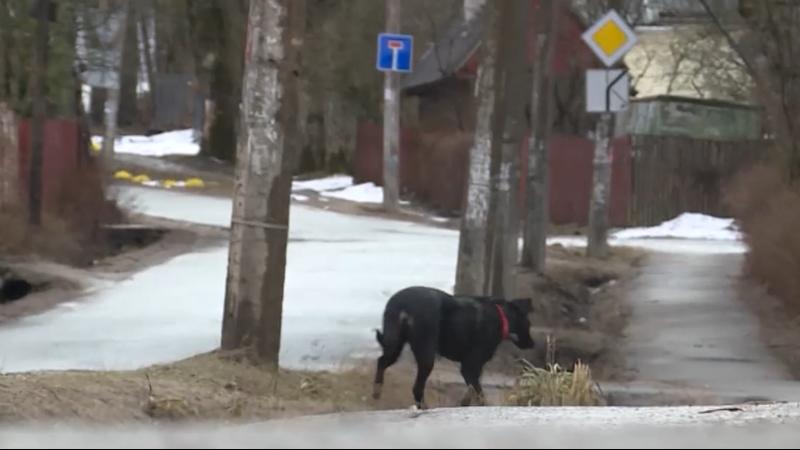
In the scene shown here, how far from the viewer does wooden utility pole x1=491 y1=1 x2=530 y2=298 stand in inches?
563

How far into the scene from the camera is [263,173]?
1036cm

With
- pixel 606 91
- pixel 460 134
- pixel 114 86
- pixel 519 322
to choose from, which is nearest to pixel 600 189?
pixel 606 91

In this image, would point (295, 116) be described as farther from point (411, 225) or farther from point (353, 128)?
point (353, 128)

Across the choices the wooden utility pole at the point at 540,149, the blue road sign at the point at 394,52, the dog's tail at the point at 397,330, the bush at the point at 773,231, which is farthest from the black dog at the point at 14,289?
the blue road sign at the point at 394,52

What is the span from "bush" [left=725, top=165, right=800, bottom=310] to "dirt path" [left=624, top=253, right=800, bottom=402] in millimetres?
509

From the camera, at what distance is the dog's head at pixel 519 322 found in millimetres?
11070

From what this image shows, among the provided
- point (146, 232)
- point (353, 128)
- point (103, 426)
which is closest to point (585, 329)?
point (103, 426)

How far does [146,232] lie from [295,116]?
48.5ft

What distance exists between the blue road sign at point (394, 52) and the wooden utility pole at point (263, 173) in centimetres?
1783

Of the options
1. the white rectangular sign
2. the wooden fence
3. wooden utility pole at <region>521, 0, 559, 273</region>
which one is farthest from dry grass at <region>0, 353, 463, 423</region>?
the wooden fence

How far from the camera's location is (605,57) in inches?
714

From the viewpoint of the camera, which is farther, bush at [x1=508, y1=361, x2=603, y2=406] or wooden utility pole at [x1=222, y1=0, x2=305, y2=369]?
bush at [x1=508, y1=361, x2=603, y2=406]

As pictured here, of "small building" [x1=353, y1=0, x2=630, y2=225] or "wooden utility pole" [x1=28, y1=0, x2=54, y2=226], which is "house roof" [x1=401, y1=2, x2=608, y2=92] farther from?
"wooden utility pole" [x1=28, y1=0, x2=54, y2=226]

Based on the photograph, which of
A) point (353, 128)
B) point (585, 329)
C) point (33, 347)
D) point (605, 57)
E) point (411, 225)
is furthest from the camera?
point (353, 128)
